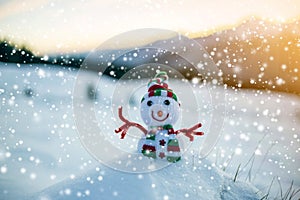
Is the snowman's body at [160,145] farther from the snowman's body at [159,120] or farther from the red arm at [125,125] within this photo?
the red arm at [125,125]

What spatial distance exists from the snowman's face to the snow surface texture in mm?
345

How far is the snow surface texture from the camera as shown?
103 inches

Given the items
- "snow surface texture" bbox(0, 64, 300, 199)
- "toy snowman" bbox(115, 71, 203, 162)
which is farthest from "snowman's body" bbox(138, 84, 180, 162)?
"snow surface texture" bbox(0, 64, 300, 199)

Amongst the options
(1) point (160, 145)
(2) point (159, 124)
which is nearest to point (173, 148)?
(1) point (160, 145)

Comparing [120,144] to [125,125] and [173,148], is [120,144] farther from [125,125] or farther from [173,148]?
[173,148]

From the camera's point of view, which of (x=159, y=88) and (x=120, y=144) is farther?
(x=120, y=144)

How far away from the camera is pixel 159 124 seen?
10.3 ft

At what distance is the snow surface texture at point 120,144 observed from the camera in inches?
103

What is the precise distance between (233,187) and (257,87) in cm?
541

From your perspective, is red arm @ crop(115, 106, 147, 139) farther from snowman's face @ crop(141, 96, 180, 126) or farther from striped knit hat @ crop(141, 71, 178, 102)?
striped knit hat @ crop(141, 71, 178, 102)

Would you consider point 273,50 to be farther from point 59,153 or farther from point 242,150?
A: point 59,153

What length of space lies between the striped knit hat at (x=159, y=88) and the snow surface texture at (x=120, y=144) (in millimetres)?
521

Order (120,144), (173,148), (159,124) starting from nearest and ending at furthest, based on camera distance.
A: (173,148)
(159,124)
(120,144)

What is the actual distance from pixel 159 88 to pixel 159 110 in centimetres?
18
